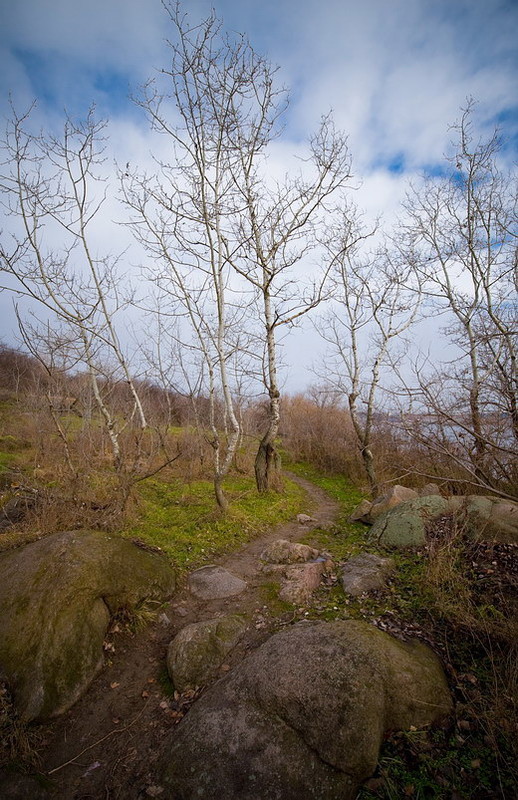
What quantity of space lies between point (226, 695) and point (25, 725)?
1665mm

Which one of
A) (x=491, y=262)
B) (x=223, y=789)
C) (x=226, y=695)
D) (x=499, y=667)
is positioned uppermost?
(x=491, y=262)

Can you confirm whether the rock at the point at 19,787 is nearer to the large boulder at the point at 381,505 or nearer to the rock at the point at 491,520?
the rock at the point at 491,520

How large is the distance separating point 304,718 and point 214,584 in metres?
2.49

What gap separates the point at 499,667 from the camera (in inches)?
101

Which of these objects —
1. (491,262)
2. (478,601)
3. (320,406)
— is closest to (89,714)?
(478,601)

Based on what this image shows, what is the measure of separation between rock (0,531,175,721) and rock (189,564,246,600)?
40 cm

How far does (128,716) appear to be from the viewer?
2914 millimetres

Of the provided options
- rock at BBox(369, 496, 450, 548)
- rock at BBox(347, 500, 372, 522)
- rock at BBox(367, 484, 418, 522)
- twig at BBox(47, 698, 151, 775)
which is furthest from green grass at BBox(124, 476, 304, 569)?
rock at BBox(369, 496, 450, 548)

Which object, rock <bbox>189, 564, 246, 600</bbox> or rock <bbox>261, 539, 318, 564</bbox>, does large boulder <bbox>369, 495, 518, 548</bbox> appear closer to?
rock <bbox>261, 539, 318, 564</bbox>

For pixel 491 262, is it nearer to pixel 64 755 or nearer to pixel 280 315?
pixel 280 315

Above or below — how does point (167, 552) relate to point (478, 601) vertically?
below

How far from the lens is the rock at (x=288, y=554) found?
16.9ft

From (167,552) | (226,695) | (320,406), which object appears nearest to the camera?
(226,695)

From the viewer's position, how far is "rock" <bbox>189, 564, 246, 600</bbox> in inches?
176
